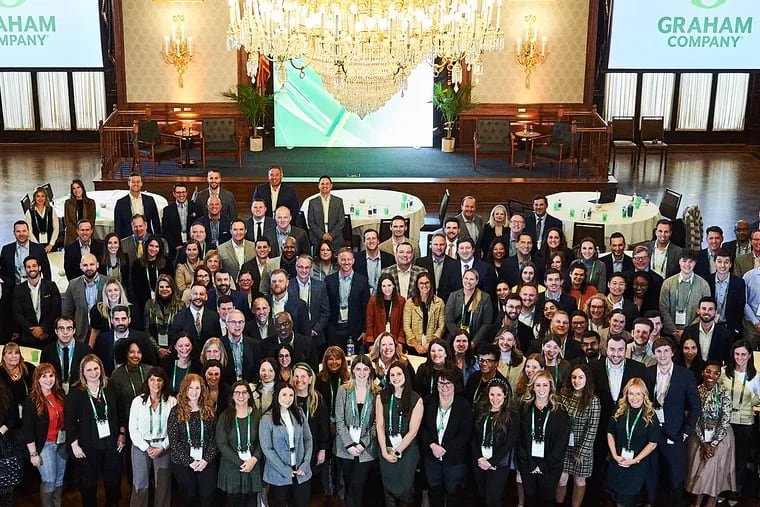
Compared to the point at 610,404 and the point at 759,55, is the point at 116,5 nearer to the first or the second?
the point at 759,55

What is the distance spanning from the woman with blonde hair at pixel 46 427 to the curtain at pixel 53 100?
592 inches

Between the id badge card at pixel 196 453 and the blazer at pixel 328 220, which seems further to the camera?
the blazer at pixel 328 220

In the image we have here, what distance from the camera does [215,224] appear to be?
32.8 ft

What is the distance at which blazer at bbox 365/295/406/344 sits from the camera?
809cm

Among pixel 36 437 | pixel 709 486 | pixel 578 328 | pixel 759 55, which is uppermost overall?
pixel 759 55

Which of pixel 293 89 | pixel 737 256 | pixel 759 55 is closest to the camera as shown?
pixel 737 256

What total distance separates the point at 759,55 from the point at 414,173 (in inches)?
255

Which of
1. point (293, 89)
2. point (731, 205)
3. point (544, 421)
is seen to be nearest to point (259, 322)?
point (544, 421)

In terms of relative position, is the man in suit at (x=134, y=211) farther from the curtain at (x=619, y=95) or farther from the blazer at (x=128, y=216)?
the curtain at (x=619, y=95)

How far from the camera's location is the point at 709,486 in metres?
6.97

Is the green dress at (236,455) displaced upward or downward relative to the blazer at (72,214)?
downward

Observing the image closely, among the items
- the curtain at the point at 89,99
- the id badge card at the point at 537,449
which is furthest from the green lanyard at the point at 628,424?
the curtain at the point at 89,99

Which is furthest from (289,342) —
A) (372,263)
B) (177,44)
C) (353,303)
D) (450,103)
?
(177,44)

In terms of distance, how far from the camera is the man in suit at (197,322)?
24.5ft
